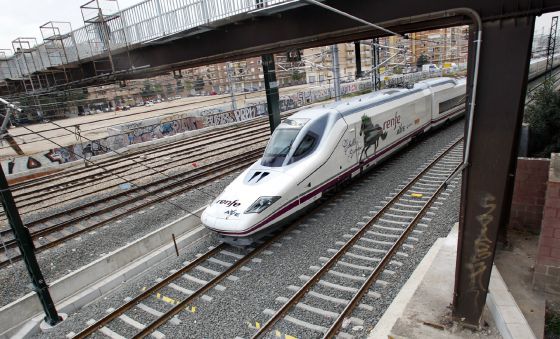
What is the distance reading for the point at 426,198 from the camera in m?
11.4

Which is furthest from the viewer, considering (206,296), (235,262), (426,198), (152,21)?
(152,21)

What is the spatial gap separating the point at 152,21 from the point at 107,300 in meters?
9.33

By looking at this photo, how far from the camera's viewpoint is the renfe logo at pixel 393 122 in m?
14.2

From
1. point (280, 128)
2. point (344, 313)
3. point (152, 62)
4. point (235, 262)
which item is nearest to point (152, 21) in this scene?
point (152, 62)

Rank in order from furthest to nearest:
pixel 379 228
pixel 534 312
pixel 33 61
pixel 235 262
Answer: pixel 33 61 → pixel 379 228 → pixel 235 262 → pixel 534 312

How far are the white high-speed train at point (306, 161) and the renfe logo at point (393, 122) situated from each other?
4 cm

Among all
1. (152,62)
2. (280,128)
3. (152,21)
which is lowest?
(280,128)

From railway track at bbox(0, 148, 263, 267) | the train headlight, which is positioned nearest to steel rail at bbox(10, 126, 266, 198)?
railway track at bbox(0, 148, 263, 267)

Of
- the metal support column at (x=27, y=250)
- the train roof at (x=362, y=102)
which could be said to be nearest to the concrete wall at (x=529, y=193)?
the train roof at (x=362, y=102)

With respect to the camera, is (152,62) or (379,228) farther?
(152,62)

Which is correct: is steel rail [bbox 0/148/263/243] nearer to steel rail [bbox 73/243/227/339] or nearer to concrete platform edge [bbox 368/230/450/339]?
steel rail [bbox 73/243/227/339]

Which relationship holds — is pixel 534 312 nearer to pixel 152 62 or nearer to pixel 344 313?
pixel 344 313

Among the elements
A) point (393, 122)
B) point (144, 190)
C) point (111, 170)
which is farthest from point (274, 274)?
point (111, 170)

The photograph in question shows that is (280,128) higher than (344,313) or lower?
higher
